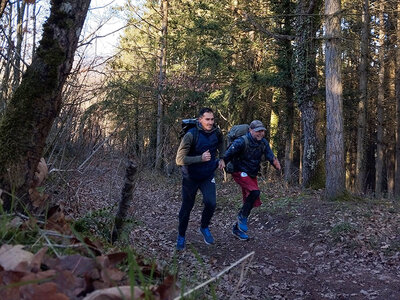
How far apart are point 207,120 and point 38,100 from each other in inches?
151

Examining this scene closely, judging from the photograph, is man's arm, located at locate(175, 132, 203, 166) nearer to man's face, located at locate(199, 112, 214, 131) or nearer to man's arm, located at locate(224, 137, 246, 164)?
man's face, located at locate(199, 112, 214, 131)

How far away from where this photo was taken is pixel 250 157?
772 cm

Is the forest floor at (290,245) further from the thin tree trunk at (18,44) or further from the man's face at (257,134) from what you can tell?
the man's face at (257,134)

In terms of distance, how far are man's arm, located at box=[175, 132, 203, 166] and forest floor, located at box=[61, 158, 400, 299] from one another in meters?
1.14

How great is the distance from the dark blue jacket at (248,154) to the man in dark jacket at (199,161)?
0.43 metres

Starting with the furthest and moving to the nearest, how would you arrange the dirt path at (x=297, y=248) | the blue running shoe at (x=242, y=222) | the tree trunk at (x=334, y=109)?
1. the tree trunk at (x=334, y=109)
2. the blue running shoe at (x=242, y=222)
3. the dirt path at (x=297, y=248)

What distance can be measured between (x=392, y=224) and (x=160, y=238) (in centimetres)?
490

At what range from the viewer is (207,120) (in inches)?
272

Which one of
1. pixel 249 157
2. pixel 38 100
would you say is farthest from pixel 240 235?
pixel 38 100

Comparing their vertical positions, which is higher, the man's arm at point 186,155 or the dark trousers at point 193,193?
the man's arm at point 186,155

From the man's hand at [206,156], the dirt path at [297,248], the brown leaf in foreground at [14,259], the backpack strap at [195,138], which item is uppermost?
the backpack strap at [195,138]

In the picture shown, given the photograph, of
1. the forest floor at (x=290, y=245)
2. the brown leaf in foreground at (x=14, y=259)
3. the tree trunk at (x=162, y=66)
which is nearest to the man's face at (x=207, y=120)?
the forest floor at (x=290, y=245)

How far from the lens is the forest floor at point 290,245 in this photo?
19.4 ft

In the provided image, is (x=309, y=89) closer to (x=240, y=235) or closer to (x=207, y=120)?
(x=240, y=235)
